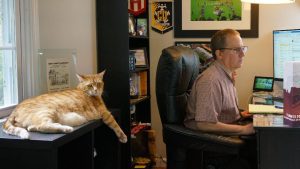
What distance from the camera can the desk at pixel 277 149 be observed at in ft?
6.34

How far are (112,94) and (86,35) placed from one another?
467 mm

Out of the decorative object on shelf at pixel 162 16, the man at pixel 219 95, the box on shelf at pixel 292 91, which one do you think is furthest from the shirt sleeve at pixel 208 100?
the decorative object on shelf at pixel 162 16

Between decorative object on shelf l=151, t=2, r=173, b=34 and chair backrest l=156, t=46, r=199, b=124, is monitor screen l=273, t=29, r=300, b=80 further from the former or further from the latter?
chair backrest l=156, t=46, r=199, b=124

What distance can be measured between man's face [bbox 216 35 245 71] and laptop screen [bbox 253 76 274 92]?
102cm

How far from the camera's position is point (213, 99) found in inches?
93.5

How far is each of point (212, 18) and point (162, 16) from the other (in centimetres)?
46

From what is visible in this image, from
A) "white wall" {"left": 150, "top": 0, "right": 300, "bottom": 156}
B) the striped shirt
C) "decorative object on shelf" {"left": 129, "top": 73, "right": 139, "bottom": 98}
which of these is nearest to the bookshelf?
"decorative object on shelf" {"left": 129, "top": 73, "right": 139, "bottom": 98}

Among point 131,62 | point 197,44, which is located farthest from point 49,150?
point 197,44

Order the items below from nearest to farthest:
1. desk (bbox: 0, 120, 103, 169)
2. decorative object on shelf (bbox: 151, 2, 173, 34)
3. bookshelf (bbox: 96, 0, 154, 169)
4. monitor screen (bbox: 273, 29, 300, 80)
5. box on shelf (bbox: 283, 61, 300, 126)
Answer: desk (bbox: 0, 120, 103, 169)
box on shelf (bbox: 283, 61, 300, 126)
bookshelf (bbox: 96, 0, 154, 169)
monitor screen (bbox: 273, 29, 300, 80)
decorative object on shelf (bbox: 151, 2, 173, 34)

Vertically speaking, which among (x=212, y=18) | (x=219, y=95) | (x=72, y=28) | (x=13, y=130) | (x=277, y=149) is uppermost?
(x=212, y=18)

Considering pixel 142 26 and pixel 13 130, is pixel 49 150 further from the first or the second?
pixel 142 26

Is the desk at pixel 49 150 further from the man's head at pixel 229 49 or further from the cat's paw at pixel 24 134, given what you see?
the man's head at pixel 229 49

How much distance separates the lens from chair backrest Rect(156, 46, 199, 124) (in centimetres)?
247

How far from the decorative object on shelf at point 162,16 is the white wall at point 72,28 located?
37.5 inches
